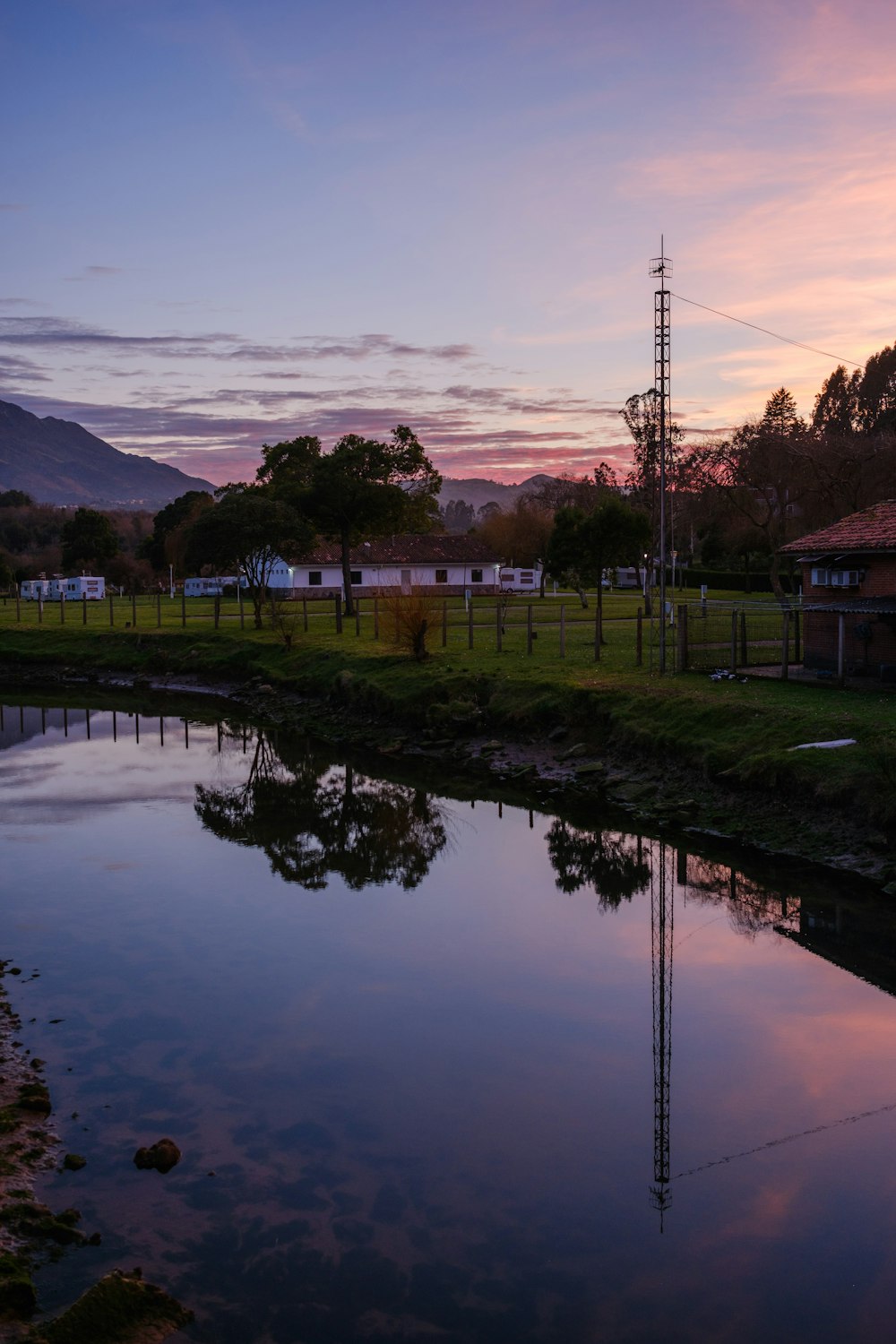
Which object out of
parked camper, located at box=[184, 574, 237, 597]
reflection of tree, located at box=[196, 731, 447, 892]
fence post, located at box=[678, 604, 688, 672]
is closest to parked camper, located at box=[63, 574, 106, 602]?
parked camper, located at box=[184, 574, 237, 597]

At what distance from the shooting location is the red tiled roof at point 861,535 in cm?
2667

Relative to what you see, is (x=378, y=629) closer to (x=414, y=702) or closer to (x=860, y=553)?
(x=414, y=702)

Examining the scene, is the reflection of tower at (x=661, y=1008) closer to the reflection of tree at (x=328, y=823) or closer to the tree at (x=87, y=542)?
the reflection of tree at (x=328, y=823)

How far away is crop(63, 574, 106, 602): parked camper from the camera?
8169 centimetres

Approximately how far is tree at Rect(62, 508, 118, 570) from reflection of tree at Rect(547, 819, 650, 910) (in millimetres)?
86039

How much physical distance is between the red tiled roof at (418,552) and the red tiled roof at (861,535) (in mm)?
51873

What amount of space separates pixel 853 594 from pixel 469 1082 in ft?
65.0

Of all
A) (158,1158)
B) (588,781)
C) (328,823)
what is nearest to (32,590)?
(328,823)

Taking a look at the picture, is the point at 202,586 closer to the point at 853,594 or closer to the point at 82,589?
the point at 82,589

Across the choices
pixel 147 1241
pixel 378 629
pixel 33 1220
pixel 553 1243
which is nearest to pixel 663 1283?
pixel 553 1243

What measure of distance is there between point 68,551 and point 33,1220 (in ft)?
326

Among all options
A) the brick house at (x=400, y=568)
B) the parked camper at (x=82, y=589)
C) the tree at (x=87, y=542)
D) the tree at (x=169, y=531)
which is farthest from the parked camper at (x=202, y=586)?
the tree at (x=87, y=542)

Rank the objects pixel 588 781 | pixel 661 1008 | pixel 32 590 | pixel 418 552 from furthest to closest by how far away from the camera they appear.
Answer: pixel 32 590, pixel 418 552, pixel 588 781, pixel 661 1008

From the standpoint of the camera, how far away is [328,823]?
74.2 ft
